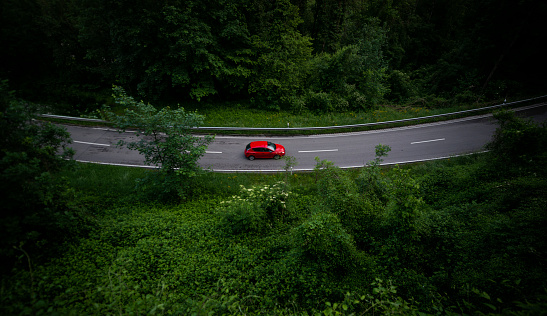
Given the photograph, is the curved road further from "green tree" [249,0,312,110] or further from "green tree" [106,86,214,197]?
"green tree" [249,0,312,110]

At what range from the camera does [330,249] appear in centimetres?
777

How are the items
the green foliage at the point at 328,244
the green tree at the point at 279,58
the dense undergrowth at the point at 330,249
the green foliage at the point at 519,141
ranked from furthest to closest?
the green tree at the point at 279,58, the green foliage at the point at 519,141, the green foliage at the point at 328,244, the dense undergrowth at the point at 330,249

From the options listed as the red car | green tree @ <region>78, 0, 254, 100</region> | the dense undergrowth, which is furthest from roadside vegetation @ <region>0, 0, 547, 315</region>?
the red car

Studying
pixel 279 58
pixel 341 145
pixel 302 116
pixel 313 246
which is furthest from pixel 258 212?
pixel 279 58

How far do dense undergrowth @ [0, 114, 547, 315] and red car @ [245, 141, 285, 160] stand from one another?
5738 millimetres

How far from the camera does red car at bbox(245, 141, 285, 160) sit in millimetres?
17219

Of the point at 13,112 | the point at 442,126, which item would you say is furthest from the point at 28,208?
the point at 442,126

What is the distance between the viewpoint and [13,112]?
7.90 metres

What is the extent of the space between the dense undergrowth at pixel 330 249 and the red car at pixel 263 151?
574cm

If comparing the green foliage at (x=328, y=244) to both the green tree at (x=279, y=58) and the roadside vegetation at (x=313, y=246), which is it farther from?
the green tree at (x=279, y=58)

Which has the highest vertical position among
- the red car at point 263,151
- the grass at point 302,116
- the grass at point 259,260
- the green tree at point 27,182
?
the grass at point 302,116

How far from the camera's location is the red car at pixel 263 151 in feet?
56.5

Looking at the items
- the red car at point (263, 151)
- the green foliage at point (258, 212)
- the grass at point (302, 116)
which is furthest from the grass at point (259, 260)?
the grass at point (302, 116)

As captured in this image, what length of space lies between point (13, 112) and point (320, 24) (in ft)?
102
